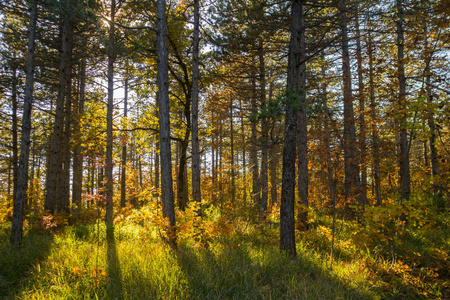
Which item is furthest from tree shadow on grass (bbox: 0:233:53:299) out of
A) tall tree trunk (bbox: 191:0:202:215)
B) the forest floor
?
tall tree trunk (bbox: 191:0:202:215)

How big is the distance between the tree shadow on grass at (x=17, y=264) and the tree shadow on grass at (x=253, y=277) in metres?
2.72

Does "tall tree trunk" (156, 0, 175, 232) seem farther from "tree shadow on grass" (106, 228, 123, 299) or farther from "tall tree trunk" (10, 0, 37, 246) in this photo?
"tall tree trunk" (10, 0, 37, 246)

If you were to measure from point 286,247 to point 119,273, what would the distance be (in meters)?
3.37

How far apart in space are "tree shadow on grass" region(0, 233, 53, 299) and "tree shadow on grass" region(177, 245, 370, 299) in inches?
107

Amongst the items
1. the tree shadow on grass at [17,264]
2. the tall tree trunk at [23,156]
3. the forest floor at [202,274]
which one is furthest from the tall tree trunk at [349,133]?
the tall tree trunk at [23,156]

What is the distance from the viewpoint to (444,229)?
803 cm

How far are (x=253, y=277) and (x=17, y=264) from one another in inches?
191

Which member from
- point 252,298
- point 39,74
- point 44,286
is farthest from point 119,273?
point 39,74

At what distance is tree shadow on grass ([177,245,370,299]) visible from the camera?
313 centimetres

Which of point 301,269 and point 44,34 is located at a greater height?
point 44,34

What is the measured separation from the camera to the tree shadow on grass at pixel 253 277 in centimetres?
313

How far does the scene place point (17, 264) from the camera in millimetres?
4551

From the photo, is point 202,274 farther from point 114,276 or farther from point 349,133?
point 349,133

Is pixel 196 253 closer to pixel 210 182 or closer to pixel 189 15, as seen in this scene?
pixel 189 15
